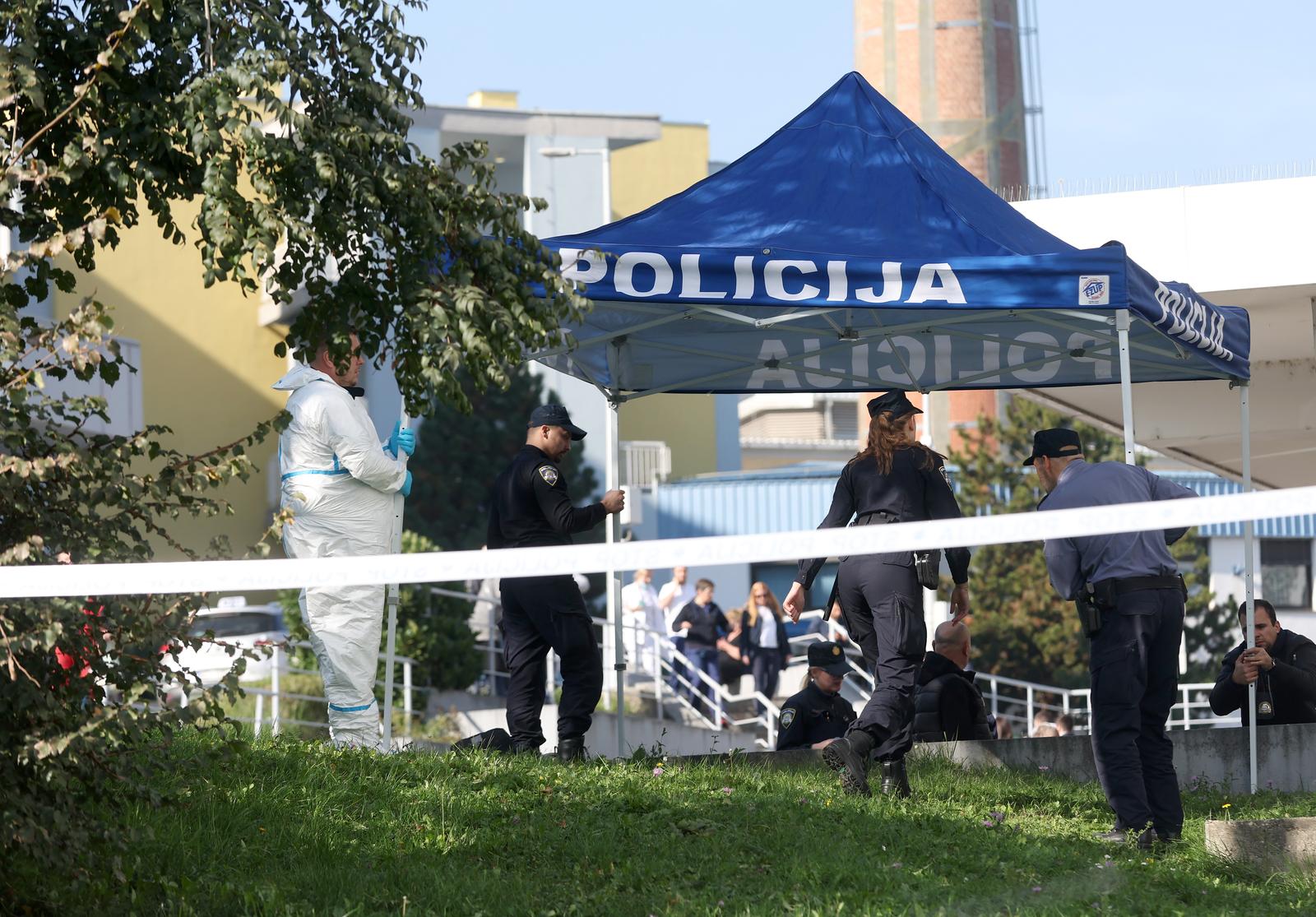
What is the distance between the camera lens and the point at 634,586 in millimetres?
19484

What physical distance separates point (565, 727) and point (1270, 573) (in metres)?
31.3

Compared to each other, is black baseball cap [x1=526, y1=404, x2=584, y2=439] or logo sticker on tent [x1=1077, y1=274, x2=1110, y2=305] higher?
logo sticker on tent [x1=1077, y1=274, x2=1110, y2=305]

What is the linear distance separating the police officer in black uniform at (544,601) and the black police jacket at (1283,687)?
362 cm

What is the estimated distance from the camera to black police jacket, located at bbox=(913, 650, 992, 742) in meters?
9.04

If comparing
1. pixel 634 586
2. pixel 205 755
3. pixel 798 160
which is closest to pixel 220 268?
pixel 205 755

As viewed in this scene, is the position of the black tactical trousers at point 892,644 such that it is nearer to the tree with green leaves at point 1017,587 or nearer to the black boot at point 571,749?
the black boot at point 571,749

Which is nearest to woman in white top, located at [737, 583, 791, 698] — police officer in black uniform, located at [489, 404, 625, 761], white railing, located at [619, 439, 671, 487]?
police officer in black uniform, located at [489, 404, 625, 761]

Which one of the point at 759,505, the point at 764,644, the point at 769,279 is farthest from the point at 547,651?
the point at 759,505

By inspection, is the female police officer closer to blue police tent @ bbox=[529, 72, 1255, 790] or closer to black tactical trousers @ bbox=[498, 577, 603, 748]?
blue police tent @ bbox=[529, 72, 1255, 790]

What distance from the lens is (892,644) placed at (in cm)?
686

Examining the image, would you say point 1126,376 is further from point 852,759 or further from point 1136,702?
point 852,759

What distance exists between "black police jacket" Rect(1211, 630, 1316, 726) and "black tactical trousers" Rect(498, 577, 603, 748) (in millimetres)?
Result: 3598

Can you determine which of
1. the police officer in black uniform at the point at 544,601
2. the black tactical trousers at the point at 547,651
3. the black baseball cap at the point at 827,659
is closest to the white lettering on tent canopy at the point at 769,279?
the police officer in black uniform at the point at 544,601

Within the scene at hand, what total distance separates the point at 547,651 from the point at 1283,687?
174 inches
